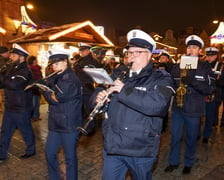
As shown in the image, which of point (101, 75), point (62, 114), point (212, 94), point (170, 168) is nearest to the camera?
point (101, 75)

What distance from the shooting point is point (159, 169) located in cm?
424

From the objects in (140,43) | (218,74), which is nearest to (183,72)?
(140,43)

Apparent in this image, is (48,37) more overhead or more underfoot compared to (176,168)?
more overhead

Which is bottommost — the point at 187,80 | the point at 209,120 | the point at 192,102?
the point at 209,120

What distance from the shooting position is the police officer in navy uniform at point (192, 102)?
12.4ft

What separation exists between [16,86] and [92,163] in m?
2.17

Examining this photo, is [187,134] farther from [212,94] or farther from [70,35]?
[70,35]

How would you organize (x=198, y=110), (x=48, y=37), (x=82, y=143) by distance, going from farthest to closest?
1. (x=48, y=37)
2. (x=82, y=143)
3. (x=198, y=110)

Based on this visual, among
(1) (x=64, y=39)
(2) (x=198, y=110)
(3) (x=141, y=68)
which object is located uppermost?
(1) (x=64, y=39)

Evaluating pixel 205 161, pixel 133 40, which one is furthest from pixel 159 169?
pixel 133 40

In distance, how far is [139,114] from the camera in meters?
2.34

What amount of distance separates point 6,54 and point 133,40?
4.70m

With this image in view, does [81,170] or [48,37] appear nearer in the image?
[81,170]

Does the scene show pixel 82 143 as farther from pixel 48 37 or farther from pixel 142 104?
pixel 48 37
